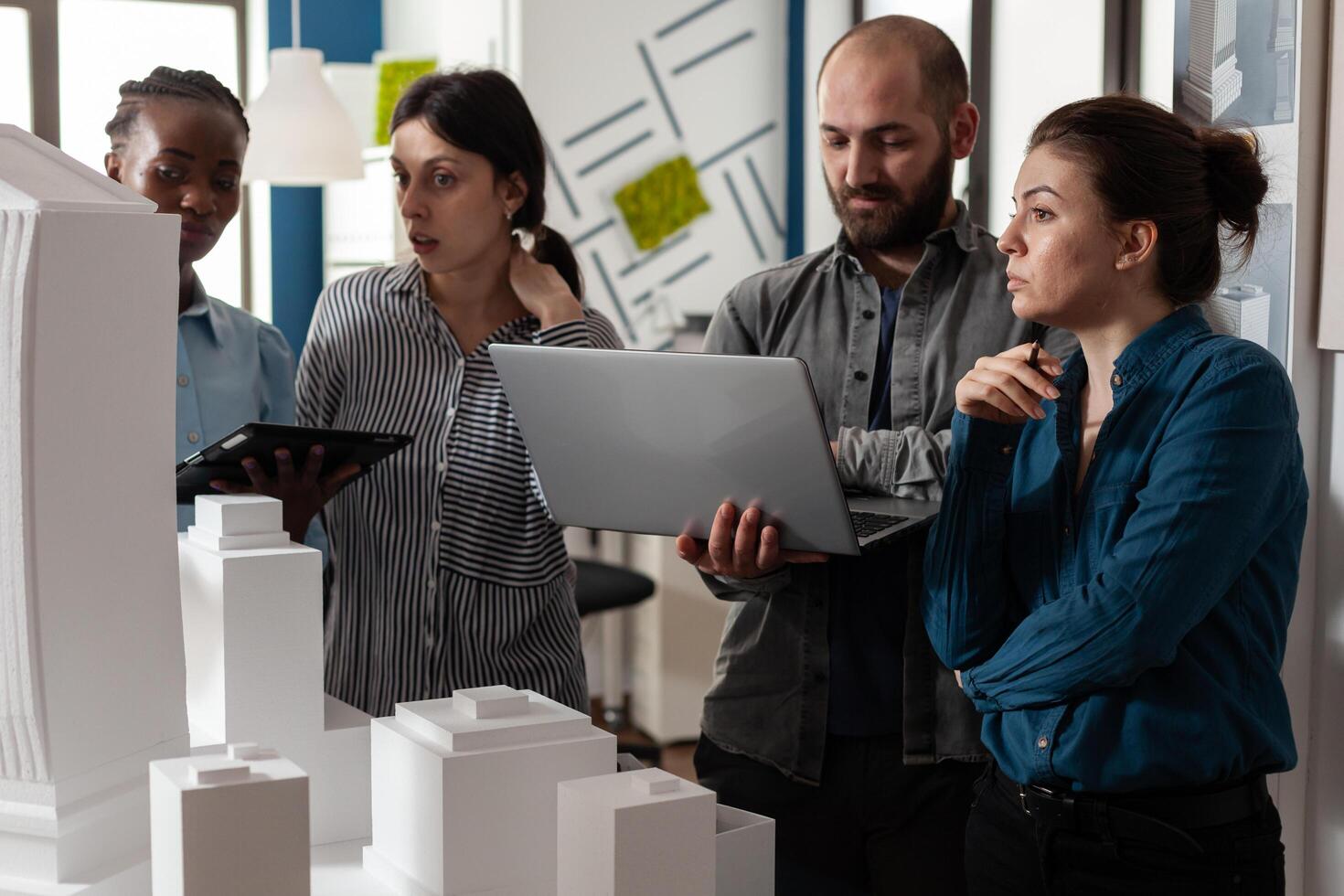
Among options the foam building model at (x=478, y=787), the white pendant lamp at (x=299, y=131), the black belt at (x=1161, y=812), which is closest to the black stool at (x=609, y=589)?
the white pendant lamp at (x=299, y=131)

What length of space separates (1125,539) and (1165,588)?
63mm

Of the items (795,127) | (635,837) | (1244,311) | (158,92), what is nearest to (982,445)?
(635,837)

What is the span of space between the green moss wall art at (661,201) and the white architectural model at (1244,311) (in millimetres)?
2561

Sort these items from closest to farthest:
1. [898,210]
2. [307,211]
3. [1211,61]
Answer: [898,210] < [1211,61] < [307,211]

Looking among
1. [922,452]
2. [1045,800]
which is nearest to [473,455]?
[922,452]

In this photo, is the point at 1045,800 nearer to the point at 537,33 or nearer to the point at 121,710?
the point at 121,710

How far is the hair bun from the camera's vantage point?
52.7 inches

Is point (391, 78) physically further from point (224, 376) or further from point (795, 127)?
point (224, 376)

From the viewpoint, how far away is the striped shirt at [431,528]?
1831 mm

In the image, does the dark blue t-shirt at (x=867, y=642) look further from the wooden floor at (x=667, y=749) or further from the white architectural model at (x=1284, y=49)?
the wooden floor at (x=667, y=749)

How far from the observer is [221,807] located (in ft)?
2.90

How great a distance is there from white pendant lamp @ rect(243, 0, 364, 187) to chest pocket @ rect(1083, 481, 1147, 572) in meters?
2.65

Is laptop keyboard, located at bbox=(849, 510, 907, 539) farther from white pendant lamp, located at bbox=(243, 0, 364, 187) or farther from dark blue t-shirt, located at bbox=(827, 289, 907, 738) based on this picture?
white pendant lamp, located at bbox=(243, 0, 364, 187)

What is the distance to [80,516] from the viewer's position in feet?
3.40
